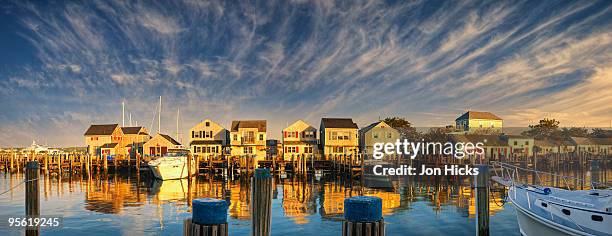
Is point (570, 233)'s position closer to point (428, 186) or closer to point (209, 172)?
point (428, 186)

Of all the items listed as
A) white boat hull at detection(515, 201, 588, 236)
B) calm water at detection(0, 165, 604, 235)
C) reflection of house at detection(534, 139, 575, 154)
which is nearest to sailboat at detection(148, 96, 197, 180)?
calm water at detection(0, 165, 604, 235)

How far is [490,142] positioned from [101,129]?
66.4 m

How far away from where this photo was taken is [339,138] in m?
62.7

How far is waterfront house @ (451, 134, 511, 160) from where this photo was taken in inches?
2813

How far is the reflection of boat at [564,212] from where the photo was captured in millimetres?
11539

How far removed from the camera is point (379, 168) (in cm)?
4753

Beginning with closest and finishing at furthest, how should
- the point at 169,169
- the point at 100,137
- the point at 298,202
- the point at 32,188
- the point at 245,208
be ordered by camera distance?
the point at 32,188
the point at 245,208
the point at 298,202
the point at 169,169
the point at 100,137

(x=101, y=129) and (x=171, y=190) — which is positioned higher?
(x=101, y=129)

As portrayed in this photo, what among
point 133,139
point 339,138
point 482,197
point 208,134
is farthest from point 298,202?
point 133,139

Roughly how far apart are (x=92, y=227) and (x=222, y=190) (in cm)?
1575

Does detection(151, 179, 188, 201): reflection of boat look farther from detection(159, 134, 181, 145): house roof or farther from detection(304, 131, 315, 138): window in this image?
detection(159, 134, 181, 145): house roof

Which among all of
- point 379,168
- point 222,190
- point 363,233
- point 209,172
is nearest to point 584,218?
point 363,233

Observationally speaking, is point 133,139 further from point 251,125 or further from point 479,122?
point 479,122

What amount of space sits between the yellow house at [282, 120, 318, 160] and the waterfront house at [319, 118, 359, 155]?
86.4 inches
